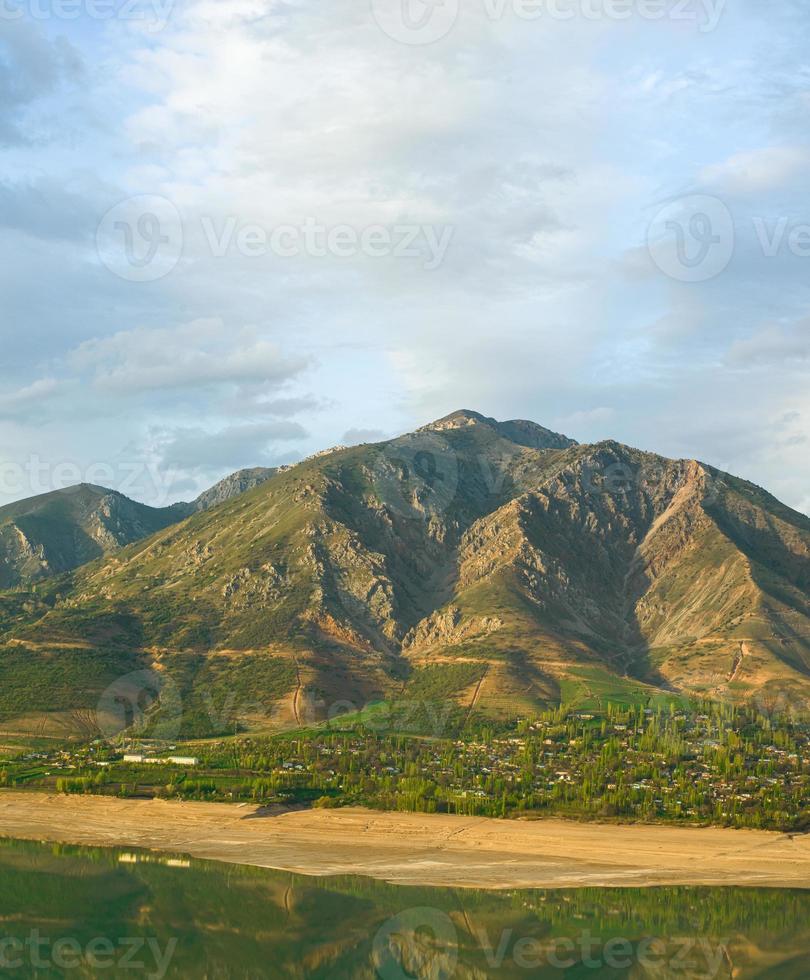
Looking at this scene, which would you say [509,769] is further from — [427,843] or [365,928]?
[365,928]

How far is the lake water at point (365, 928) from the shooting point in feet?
247

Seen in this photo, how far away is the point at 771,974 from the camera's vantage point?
74.8 m

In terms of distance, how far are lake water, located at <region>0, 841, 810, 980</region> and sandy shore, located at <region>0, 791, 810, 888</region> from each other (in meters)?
Result: 5.14

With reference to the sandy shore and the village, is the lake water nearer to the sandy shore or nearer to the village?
the sandy shore

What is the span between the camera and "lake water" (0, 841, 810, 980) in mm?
75312

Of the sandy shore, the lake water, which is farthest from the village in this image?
the lake water

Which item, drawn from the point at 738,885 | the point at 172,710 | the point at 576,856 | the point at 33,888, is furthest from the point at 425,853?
the point at 172,710

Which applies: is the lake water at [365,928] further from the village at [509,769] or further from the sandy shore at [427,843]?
the village at [509,769]

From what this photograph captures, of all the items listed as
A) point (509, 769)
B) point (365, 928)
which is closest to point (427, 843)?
point (509, 769)

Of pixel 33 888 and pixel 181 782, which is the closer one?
pixel 33 888

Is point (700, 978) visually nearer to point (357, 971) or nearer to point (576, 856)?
point (357, 971)

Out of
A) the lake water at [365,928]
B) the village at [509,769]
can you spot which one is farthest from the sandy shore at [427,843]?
the lake water at [365,928]

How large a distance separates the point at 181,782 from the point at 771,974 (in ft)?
274

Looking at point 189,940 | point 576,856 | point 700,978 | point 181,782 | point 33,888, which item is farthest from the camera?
point 181,782
